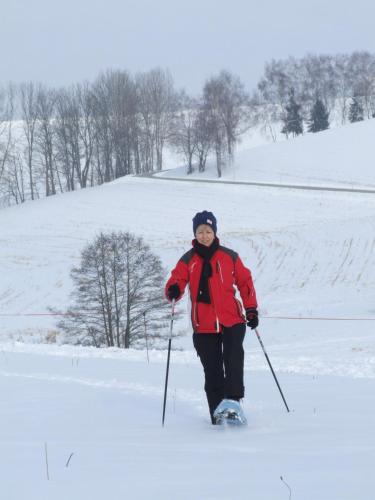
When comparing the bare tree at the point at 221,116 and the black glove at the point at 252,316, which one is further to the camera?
the bare tree at the point at 221,116

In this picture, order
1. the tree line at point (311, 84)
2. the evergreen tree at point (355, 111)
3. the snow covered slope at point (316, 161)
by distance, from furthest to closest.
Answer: the tree line at point (311, 84) → the evergreen tree at point (355, 111) → the snow covered slope at point (316, 161)

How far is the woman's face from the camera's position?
242 inches

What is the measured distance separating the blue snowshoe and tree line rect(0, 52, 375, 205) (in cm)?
6813

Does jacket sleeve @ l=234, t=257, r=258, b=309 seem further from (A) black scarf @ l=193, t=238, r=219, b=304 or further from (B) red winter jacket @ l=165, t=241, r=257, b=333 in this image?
(A) black scarf @ l=193, t=238, r=219, b=304

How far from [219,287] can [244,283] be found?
211 millimetres

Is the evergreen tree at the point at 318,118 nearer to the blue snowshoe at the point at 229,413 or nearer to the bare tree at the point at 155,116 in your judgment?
the bare tree at the point at 155,116

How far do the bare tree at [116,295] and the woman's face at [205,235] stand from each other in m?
23.5

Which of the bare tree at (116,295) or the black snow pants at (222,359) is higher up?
the black snow pants at (222,359)

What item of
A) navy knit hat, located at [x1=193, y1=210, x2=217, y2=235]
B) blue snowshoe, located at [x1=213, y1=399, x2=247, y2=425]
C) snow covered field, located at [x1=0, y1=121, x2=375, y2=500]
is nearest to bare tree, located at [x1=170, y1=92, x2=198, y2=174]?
snow covered field, located at [x1=0, y1=121, x2=375, y2=500]

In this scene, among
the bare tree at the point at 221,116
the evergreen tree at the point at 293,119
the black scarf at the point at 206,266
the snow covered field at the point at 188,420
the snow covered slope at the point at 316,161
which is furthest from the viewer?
the evergreen tree at the point at 293,119

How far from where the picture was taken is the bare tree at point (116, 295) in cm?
3028

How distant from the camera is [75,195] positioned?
6925cm

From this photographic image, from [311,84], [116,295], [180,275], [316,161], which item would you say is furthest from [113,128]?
[180,275]

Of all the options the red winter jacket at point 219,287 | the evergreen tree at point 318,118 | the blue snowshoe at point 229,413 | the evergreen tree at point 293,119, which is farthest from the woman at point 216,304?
the evergreen tree at point 293,119
